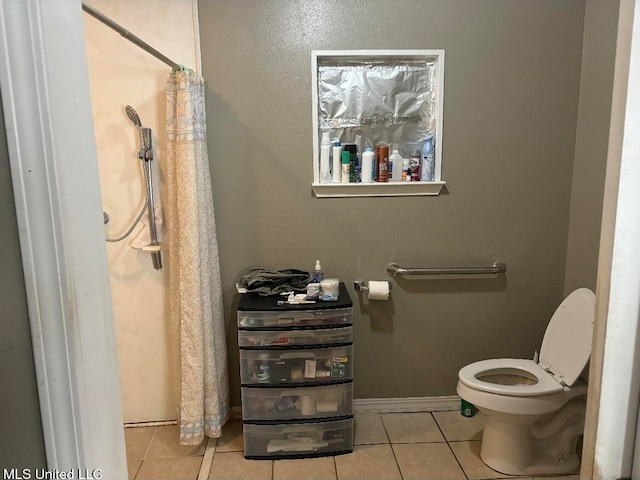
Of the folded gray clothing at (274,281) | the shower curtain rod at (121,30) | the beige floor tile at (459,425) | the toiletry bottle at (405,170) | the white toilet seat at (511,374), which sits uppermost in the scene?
the shower curtain rod at (121,30)

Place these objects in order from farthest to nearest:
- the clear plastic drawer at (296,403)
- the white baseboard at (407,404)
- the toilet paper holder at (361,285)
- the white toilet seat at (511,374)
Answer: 1. the white baseboard at (407,404)
2. the toilet paper holder at (361,285)
3. the clear plastic drawer at (296,403)
4. the white toilet seat at (511,374)

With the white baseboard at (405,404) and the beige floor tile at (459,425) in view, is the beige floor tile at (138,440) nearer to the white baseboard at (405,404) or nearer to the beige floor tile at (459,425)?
the white baseboard at (405,404)

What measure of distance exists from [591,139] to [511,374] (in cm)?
122

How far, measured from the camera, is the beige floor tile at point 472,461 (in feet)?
6.61

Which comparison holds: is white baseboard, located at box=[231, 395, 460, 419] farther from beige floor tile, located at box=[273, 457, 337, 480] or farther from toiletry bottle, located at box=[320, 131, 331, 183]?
toiletry bottle, located at box=[320, 131, 331, 183]

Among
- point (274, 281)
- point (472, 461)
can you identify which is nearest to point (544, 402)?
point (472, 461)

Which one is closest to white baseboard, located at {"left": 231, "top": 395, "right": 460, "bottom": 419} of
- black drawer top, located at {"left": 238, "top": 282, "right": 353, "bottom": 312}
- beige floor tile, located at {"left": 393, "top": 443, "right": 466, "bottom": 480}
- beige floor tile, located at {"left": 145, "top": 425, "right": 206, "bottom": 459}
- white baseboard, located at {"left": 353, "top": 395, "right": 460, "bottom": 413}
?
white baseboard, located at {"left": 353, "top": 395, "right": 460, "bottom": 413}

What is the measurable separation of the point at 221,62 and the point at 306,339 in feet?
4.59

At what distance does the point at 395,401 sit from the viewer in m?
2.53

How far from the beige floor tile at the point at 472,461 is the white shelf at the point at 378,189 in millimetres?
1282

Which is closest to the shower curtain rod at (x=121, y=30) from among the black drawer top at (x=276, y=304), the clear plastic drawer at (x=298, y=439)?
the black drawer top at (x=276, y=304)

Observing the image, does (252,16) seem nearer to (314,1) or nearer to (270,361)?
(314,1)

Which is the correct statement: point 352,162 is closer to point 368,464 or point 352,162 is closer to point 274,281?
point 274,281

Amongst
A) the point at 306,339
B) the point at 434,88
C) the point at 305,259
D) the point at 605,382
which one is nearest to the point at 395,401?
the point at 306,339
